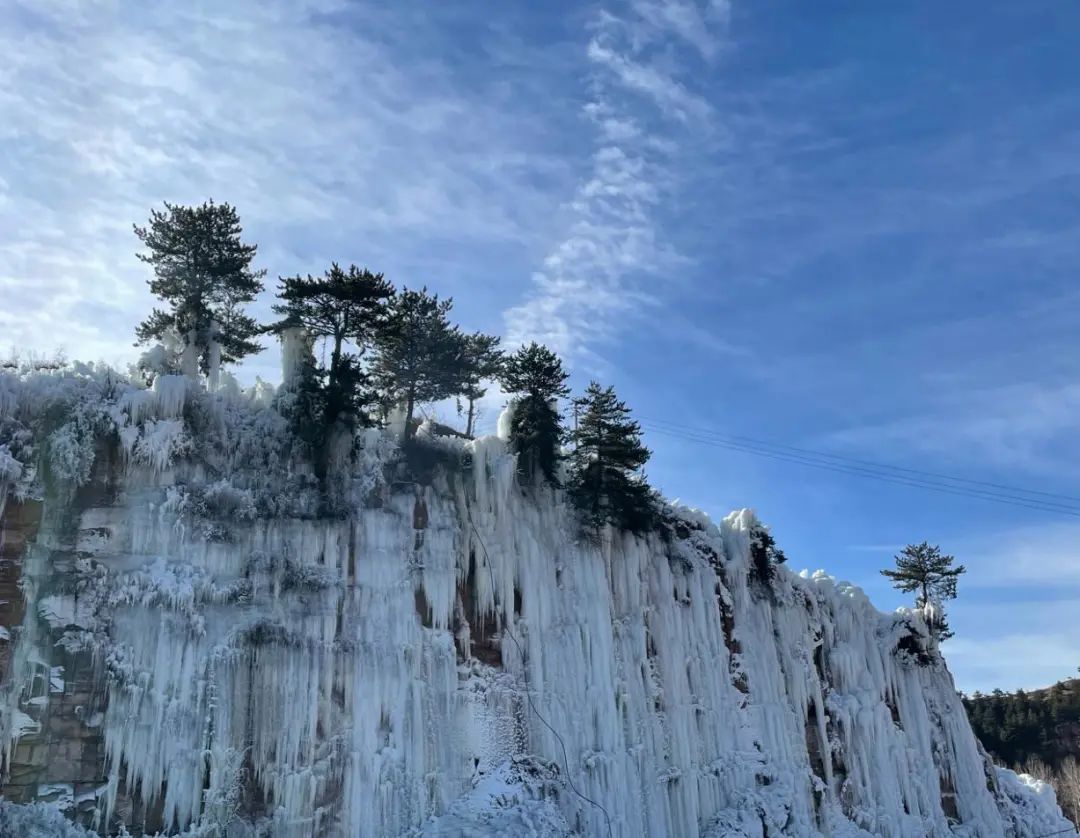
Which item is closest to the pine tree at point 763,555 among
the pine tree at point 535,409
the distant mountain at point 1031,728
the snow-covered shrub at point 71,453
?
the pine tree at point 535,409

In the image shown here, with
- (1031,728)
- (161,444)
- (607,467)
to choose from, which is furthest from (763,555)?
(1031,728)

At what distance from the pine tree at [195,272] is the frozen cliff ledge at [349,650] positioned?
2920 millimetres

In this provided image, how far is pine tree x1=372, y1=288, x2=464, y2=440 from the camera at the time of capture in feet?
93.0

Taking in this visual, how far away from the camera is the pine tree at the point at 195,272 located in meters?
25.8

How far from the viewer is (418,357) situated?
28500mm

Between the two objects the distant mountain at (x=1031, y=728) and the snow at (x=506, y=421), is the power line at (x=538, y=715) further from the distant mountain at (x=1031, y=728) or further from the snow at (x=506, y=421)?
the distant mountain at (x=1031, y=728)

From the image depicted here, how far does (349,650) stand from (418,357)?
9.50m

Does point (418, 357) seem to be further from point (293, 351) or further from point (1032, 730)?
point (1032, 730)

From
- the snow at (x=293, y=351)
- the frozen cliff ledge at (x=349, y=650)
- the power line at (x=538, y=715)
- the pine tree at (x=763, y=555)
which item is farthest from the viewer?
the pine tree at (x=763, y=555)

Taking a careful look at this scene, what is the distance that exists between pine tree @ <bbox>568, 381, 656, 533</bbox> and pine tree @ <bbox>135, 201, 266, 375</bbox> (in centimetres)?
1076

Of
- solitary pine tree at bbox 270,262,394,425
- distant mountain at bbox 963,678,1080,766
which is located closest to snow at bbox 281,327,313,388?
solitary pine tree at bbox 270,262,394,425

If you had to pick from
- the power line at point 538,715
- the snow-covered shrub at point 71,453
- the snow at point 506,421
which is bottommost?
the power line at point 538,715

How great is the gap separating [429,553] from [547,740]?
575 centimetres

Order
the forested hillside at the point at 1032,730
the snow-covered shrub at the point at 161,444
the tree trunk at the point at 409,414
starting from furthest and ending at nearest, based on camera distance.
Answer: the forested hillside at the point at 1032,730
the tree trunk at the point at 409,414
the snow-covered shrub at the point at 161,444
